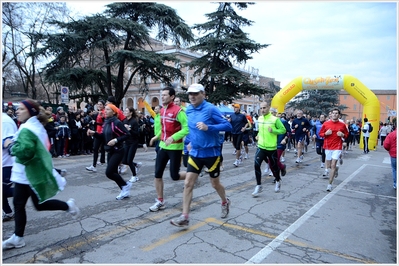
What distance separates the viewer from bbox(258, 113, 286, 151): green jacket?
6.40m

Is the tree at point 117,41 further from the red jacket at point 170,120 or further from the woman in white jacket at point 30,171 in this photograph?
the woman in white jacket at point 30,171

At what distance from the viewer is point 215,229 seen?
4301mm

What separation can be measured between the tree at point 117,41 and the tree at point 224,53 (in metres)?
3.05

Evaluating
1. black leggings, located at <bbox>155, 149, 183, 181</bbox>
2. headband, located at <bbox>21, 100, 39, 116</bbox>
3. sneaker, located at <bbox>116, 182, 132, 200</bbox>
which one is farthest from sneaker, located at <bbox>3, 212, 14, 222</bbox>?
black leggings, located at <bbox>155, 149, 183, 181</bbox>

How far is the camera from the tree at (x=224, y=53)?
81.6 feet

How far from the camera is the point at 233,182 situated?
25.3 ft

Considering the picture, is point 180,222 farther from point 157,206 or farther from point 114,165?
point 114,165

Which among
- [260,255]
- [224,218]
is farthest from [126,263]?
[224,218]

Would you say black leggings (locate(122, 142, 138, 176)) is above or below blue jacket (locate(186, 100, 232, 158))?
below

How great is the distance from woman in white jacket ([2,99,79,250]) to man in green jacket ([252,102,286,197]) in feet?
13.2

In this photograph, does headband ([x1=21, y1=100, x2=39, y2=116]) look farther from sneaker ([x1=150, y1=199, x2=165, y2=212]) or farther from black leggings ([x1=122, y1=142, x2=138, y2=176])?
black leggings ([x1=122, y1=142, x2=138, y2=176])

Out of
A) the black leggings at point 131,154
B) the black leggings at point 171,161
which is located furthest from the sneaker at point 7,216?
the black leggings at point 131,154

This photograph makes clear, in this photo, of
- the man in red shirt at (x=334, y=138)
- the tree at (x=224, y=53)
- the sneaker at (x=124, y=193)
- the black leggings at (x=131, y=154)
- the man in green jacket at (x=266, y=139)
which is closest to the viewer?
the sneaker at (x=124, y=193)

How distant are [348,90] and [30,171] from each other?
20.3 metres
